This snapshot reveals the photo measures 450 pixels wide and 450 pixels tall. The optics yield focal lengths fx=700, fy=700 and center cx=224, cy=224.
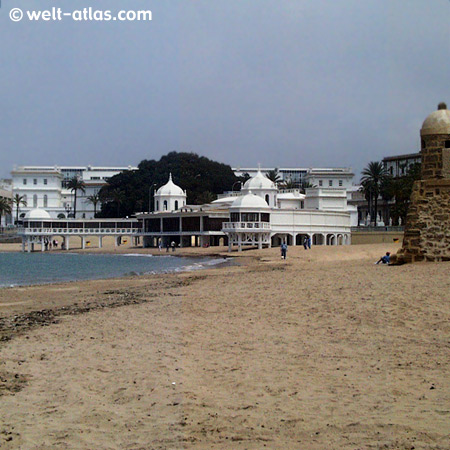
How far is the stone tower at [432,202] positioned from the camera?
22.6m

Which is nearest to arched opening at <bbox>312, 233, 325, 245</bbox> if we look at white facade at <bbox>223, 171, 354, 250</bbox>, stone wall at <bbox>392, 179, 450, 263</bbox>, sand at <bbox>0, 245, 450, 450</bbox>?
white facade at <bbox>223, 171, 354, 250</bbox>

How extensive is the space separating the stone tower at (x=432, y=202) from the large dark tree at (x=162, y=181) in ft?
262

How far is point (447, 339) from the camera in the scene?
35.4 ft

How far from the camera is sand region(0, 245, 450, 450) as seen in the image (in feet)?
22.9

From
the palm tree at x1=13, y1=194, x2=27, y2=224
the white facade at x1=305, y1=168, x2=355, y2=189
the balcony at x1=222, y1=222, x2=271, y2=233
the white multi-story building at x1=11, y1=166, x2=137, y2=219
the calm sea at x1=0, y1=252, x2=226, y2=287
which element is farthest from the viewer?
the white multi-story building at x1=11, y1=166, x2=137, y2=219

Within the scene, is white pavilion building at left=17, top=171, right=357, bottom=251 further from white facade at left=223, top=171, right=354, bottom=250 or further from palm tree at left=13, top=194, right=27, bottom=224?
palm tree at left=13, top=194, right=27, bottom=224

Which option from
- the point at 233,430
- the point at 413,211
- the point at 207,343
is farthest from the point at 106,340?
the point at 413,211

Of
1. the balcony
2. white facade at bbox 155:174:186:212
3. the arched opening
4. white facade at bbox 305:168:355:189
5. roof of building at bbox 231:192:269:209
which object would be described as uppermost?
white facade at bbox 305:168:355:189

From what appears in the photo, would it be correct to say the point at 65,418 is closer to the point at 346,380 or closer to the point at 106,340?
the point at 346,380

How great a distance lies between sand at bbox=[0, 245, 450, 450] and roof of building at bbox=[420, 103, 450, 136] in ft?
26.9

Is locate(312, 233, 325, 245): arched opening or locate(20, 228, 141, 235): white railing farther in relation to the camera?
locate(20, 228, 141, 235): white railing

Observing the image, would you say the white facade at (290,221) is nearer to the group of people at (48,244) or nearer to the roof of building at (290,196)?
the roof of building at (290,196)

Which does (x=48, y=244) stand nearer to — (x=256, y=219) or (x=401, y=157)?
(x=256, y=219)

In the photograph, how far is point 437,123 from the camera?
2330cm
